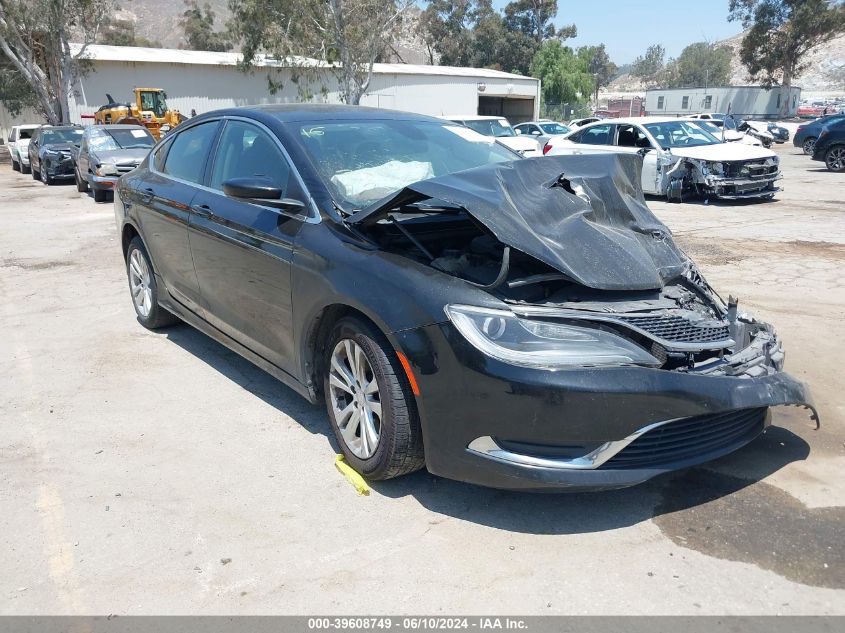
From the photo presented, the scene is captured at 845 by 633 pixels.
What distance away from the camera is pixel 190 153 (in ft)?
16.5

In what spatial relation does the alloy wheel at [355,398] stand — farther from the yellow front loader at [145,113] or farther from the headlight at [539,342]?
the yellow front loader at [145,113]

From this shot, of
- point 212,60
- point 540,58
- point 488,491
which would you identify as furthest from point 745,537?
point 540,58

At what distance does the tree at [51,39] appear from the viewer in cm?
3184

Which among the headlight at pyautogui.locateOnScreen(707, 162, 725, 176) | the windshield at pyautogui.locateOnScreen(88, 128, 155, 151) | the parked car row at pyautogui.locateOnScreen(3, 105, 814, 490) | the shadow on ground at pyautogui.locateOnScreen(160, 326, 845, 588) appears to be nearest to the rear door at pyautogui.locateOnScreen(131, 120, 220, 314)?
the parked car row at pyautogui.locateOnScreen(3, 105, 814, 490)

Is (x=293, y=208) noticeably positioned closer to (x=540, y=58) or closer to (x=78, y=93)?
(x=78, y=93)

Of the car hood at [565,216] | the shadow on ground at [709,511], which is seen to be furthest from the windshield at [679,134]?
the shadow on ground at [709,511]

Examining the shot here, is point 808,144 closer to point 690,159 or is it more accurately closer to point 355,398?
point 690,159

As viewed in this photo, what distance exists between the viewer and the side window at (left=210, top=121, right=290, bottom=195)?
4.00 meters

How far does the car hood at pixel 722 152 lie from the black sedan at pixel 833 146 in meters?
7.57

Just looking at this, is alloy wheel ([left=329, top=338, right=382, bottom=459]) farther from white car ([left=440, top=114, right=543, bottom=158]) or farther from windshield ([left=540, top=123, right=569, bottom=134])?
windshield ([left=540, top=123, right=569, bottom=134])

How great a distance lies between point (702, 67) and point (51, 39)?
103m

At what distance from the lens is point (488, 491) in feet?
11.3

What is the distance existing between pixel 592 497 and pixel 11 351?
4.76 metres

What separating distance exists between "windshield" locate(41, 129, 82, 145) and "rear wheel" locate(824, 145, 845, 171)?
22.0 meters
